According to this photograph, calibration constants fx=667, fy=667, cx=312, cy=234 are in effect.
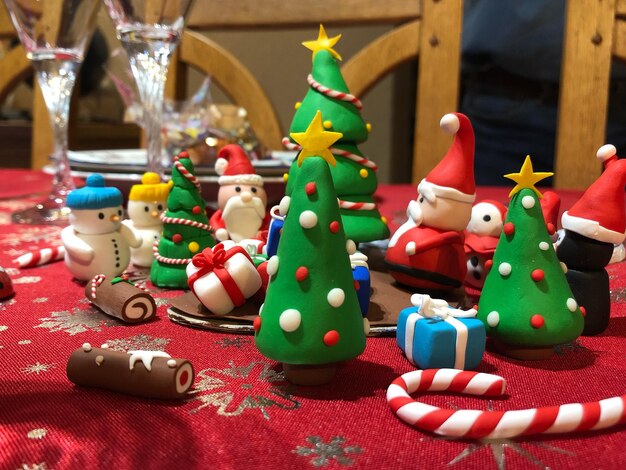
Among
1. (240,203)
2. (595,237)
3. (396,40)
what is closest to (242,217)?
(240,203)

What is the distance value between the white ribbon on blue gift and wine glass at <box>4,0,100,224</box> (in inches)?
23.5

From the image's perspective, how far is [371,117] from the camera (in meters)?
2.25

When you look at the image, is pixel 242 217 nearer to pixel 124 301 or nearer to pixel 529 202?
pixel 124 301

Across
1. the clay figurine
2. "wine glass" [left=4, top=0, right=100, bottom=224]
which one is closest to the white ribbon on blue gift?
the clay figurine

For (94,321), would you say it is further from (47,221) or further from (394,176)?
(394,176)

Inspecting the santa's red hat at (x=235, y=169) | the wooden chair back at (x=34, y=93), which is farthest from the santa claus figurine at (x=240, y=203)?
the wooden chair back at (x=34, y=93)

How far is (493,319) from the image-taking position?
Result: 0.44m

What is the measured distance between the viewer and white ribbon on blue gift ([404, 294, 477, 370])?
0.41m

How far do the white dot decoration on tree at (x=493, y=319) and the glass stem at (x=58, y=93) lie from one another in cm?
65

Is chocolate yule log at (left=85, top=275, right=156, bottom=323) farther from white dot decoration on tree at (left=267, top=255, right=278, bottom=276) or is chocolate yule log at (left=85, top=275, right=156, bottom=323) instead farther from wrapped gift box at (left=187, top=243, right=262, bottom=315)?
white dot decoration on tree at (left=267, top=255, right=278, bottom=276)

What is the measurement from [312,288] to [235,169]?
31 cm

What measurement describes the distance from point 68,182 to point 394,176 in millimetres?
1508

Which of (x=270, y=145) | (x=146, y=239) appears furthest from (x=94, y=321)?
(x=270, y=145)

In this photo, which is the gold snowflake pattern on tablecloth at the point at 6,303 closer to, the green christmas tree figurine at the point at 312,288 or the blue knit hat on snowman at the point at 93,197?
the blue knit hat on snowman at the point at 93,197
